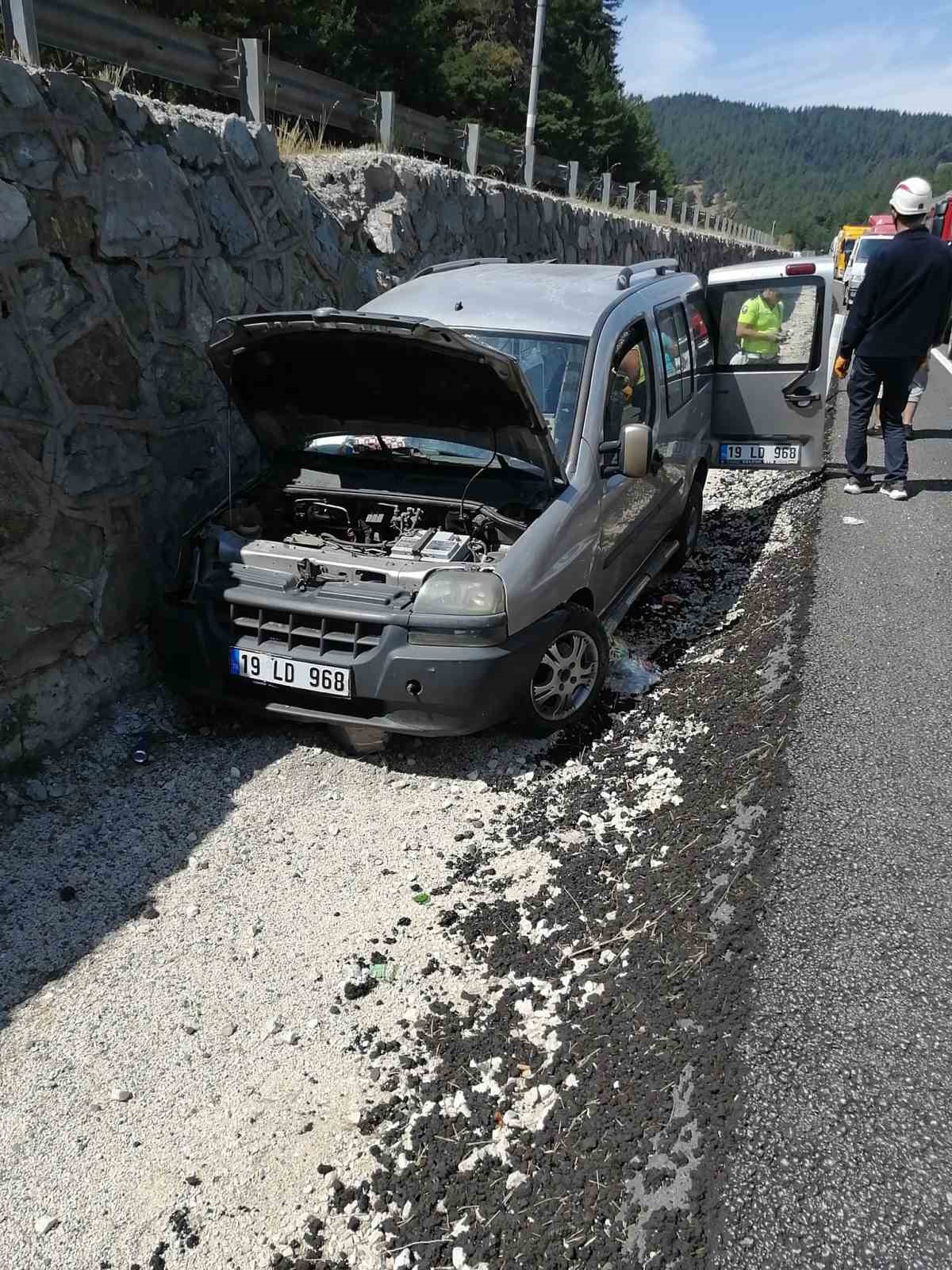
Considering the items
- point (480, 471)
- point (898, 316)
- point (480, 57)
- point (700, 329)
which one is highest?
point (480, 57)

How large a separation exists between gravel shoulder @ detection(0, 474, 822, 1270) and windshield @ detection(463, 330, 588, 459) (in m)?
1.59

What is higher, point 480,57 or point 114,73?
point 480,57

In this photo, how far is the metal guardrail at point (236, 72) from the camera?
20.4ft

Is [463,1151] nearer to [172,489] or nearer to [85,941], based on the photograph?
[85,941]

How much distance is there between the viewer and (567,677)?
4754 millimetres

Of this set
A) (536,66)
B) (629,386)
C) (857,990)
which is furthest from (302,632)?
(536,66)

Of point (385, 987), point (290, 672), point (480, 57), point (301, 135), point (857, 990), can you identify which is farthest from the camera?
point (480, 57)

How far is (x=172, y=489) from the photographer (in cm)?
555

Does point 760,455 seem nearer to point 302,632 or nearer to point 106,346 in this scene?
point 302,632

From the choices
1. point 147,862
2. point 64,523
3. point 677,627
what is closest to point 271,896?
point 147,862

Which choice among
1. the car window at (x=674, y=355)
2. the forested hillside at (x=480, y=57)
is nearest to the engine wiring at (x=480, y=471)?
the car window at (x=674, y=355)

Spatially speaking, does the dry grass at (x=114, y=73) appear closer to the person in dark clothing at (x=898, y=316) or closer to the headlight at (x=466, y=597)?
the headlight at (x=466, y=597)

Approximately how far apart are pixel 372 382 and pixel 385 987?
3.03 m

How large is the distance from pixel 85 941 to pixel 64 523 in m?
2.19
